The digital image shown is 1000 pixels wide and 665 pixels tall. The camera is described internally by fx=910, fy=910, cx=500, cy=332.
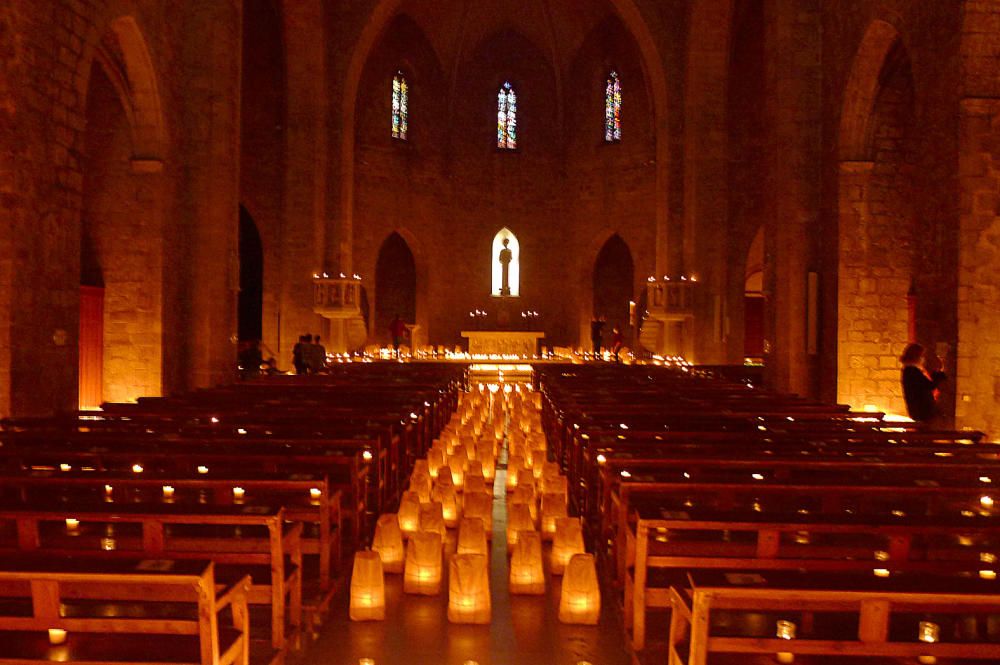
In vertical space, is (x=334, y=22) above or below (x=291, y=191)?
above

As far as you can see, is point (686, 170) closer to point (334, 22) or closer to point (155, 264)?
point (334, 22)

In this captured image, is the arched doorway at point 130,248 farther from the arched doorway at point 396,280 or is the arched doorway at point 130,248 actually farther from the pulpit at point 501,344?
the arched doorway at point 396,280

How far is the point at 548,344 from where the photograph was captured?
30.5m

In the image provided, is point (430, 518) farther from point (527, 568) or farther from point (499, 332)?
point (499, 332)

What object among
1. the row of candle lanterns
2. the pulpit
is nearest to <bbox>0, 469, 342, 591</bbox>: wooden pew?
the row of candle lanterns

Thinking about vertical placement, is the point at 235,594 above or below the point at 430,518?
above

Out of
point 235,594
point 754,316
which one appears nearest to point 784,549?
point 235,594

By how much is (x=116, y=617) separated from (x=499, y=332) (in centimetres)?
2480

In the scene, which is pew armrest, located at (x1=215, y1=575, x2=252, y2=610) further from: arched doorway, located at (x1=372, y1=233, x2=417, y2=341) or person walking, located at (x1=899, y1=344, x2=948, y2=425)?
arched doorway, located at (x1=372, y1=233, x2=417, y2=341)

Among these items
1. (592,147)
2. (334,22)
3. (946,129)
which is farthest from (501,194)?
(946,129)

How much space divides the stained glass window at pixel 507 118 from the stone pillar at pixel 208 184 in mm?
16871

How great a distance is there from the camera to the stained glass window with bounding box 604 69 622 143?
29469 millimetres

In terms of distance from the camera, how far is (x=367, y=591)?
4.94 meters

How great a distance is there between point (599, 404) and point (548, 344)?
2072 cm
